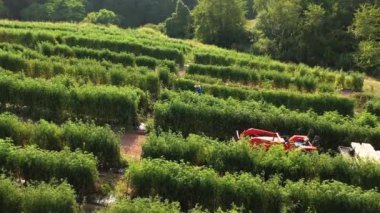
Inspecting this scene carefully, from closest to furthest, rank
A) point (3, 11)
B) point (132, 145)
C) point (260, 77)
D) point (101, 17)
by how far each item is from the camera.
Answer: point (132, 145)
point (260, 77)
point (101, 17)
point (3, 11)

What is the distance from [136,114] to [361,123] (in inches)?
352

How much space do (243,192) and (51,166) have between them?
479 centimetres

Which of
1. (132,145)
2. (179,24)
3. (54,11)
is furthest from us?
(54,11)

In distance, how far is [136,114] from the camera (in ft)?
63.3

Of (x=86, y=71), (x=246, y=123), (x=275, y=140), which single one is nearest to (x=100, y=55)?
(x=86, y=71)

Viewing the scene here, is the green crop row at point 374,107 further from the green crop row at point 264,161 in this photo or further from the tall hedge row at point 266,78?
the green crop row at point 264,161

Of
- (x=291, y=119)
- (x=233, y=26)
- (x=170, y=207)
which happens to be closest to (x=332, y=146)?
(x=291, y=119)

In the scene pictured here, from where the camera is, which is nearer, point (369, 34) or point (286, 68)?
point (286, 68)

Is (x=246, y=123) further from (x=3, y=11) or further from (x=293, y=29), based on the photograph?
(x=3, y=11)

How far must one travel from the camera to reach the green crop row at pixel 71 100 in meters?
18.3

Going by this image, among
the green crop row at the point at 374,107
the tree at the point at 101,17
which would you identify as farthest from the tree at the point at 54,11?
the green crop row at the point at 374,107

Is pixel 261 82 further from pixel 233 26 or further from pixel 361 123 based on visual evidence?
pixel 233 26

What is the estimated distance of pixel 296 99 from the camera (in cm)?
2250

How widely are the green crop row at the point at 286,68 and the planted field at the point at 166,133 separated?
0.09m
